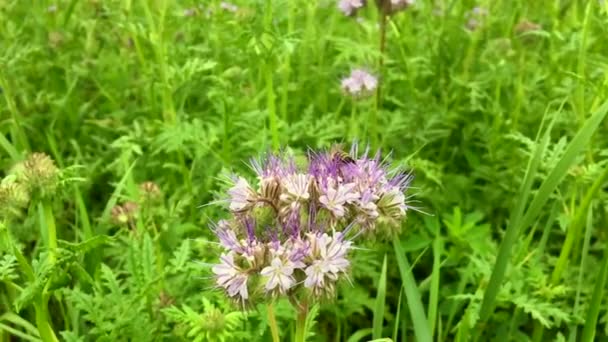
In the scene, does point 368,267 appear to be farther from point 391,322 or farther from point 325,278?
point 325,278

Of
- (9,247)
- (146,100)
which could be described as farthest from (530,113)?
(9,247)

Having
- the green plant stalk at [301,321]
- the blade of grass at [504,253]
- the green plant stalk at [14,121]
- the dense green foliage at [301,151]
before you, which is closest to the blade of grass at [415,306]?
the dense green foliage at [301,151]

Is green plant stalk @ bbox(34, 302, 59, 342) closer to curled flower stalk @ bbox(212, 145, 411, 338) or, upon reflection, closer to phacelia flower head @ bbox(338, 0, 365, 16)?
curled flower stalk @ bbox(212, 145, 411, 338)

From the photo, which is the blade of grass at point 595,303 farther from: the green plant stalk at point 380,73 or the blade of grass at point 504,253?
the green plant stalk at point 380,73

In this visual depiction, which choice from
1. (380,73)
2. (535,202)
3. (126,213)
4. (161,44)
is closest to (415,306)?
(535,202)

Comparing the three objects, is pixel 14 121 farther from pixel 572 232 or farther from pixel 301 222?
pixel 572 232

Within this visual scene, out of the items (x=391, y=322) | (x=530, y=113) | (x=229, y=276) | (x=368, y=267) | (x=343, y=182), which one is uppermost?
(x=343, y=182)
